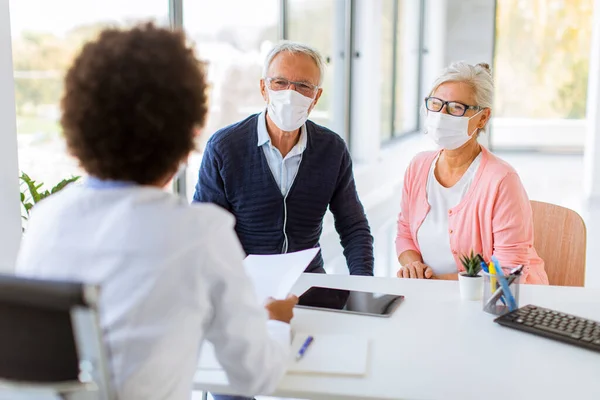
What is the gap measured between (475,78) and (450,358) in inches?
42.6

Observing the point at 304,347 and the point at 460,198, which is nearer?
the point at 304,347

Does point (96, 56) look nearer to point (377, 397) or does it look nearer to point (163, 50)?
point (163, 50)

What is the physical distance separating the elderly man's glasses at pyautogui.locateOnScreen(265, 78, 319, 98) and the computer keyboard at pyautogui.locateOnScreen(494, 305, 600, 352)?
0.98 metres

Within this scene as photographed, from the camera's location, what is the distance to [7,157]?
74.9 inches

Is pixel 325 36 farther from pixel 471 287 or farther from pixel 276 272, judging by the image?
pixel 276 272

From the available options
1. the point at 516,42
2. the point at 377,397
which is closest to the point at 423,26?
the point at 516,42

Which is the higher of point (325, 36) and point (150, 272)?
point (325, 36)

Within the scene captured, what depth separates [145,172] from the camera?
0.98 m

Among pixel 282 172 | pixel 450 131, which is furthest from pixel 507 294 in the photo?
pixel 282 172

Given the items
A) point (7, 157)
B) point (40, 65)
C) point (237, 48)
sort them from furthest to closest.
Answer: point (237, 48), point (40, 65), point (7, 157)

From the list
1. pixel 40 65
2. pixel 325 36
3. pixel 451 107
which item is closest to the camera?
pixel 451 107

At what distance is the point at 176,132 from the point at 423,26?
28.5ft

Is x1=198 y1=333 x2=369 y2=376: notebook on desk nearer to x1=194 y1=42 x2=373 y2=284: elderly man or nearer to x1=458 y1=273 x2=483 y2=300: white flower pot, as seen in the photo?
x1=458 y1=273 x2=483 y2=300: white flower pot

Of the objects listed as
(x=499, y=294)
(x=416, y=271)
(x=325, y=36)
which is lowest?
(x=416, y=271)
